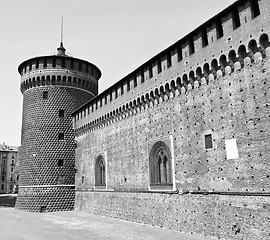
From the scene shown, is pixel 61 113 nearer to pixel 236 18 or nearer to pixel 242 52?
pixel 236 18

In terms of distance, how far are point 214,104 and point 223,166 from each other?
246 centimetres

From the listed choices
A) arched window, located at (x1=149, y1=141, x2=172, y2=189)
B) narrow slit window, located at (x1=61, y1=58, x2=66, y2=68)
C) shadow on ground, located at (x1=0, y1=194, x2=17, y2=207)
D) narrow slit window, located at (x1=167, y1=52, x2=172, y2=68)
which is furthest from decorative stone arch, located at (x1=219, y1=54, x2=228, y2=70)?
shadow on ground, located at (x1=0, y1=194, x2=17, y2=207)

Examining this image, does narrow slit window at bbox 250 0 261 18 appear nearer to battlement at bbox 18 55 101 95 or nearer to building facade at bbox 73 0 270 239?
building facade at bbox 73 0 270 239

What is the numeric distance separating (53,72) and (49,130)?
16.2 ft

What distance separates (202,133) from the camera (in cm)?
1120

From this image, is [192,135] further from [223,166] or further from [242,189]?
[242,189]

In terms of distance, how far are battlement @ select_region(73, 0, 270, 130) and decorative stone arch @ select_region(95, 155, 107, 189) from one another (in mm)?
4180

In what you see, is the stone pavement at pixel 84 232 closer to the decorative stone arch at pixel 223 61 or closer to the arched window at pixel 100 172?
the arched window at pixel 100 172

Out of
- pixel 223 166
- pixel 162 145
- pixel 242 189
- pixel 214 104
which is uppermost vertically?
pixel 214 104

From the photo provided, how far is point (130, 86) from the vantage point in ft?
52.3

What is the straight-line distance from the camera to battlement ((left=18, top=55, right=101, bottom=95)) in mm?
22969

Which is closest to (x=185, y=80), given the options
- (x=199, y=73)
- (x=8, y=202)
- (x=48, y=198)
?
(x=199, y=73)

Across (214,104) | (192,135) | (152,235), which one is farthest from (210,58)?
(152,235)

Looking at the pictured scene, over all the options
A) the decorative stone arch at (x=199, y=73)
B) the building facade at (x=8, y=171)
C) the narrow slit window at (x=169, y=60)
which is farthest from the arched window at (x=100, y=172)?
the building facade at (x=8, y=171)
